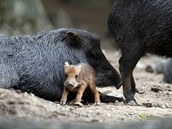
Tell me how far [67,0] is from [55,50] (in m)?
16.6

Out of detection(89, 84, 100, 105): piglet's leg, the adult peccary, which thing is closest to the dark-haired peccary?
the adult peccary

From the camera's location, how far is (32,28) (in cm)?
1399

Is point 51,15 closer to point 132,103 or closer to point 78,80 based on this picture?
point 132,103

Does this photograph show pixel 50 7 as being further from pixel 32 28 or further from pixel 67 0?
pixel 32 28

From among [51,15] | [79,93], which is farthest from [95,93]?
[51,15]

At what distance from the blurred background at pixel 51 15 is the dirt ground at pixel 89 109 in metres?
1.92

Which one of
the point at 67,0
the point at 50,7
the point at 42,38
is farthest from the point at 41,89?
the point at 67,0

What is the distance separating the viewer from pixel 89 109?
21.1 ft

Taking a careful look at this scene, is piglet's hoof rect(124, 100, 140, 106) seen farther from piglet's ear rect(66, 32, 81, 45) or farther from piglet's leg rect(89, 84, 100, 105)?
piglet's ear rect(66, 32, 81, 45)

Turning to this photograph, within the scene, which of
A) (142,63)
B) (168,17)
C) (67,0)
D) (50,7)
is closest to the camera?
(168,17)

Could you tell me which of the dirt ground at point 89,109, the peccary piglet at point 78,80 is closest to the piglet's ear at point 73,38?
the peccary piglet at point 78,80

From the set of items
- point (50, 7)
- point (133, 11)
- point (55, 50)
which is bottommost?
point (55, 50)

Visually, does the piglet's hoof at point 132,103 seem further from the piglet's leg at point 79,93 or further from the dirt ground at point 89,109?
the piglet's leg at point 79,93

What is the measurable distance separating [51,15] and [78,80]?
1280 centimetres
